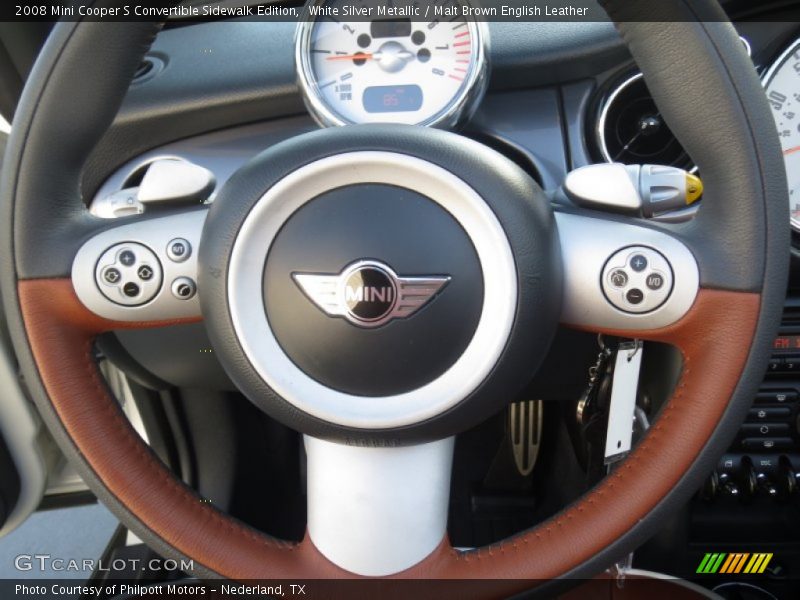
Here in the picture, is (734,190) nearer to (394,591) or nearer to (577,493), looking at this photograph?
(394,591)

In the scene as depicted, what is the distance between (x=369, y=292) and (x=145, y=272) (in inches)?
8.8

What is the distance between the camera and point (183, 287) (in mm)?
761

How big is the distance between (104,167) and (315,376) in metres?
0.72

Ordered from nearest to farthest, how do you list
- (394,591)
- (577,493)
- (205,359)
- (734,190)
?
(734,190) → (394,591) → (205,359) → (577,493)

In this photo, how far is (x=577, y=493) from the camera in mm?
1366

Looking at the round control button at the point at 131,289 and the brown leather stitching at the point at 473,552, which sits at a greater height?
the round control button at the point at 131,289

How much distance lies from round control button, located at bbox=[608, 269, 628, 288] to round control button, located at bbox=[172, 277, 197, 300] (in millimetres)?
392

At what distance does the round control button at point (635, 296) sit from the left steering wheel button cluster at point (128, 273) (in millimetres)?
437

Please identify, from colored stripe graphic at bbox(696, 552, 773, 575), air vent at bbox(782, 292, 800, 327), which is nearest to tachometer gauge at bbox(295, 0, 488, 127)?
air vent at bbox(782, 292, 800, 327)

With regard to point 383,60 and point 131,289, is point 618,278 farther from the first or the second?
point 383,60

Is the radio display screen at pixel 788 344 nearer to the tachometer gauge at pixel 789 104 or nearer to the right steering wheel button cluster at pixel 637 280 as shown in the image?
the tachometer gauge at pixel 789 104

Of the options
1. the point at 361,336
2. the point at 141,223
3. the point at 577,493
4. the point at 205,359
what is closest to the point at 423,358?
the point at 361,336

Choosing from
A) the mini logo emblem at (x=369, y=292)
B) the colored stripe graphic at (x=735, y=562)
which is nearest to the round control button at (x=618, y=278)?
the mini logo emblem at (x=369, y=292)

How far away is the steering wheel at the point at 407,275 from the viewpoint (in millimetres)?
693
